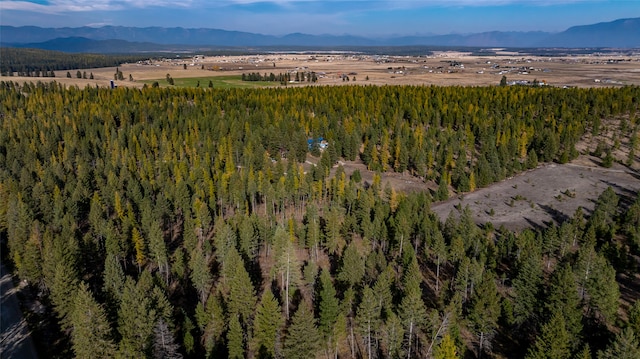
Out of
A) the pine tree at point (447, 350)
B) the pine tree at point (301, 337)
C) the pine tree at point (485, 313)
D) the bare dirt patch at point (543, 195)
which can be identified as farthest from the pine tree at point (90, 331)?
the bare dirt patch at point (543, 195)

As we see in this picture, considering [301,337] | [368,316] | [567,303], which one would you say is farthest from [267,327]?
[567,303]

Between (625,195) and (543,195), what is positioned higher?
(625,195)

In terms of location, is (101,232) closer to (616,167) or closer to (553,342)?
(553,342)

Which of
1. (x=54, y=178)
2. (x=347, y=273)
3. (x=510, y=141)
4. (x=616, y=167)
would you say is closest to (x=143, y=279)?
(x=347, y=273)

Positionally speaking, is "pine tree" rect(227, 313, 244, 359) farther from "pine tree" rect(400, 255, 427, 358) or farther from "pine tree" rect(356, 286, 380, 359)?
"pine tree" rect(400, 255, 427, 358)

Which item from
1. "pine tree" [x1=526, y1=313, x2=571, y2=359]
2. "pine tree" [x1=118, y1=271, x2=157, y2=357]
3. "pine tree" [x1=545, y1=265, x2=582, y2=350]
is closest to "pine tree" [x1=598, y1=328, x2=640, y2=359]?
"pine tree" [x1=526, y1=313, x2=571, y2=359]

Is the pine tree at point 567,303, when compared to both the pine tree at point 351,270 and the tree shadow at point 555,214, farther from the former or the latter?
the tree shadow at point 555,214

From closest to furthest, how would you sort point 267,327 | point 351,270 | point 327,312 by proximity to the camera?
point 267,327
point 327,312
point 351,270

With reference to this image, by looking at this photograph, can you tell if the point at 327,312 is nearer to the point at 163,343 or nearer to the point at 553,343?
the point at 163,343
